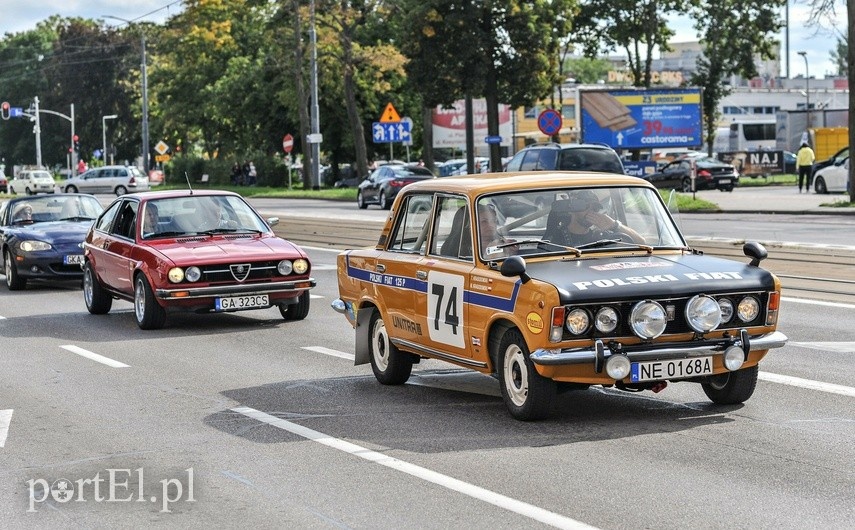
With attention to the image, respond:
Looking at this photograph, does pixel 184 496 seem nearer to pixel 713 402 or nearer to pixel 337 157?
pixel 713 402

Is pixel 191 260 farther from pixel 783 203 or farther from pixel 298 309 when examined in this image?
pixel 783 203

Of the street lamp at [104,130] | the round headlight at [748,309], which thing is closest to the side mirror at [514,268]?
the round headlight at [748,309]

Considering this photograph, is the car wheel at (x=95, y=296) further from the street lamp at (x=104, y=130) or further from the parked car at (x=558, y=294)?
the street lamp at (x=104, y=130)

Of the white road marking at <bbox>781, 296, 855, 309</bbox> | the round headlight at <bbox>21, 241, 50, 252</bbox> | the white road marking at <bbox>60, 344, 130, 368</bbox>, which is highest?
the round headlight at <bbox>21, 241, 50, 252</bbox>

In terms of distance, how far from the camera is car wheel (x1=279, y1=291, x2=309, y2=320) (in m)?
15.8

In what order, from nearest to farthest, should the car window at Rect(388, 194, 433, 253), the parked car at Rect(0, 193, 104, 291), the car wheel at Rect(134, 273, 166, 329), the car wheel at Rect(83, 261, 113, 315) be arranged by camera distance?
the car window at Rect(388, 194, 433, 253) < the car wheel at Rect(134, 273, 166, 329) < the car wheel at Rect(83, 261, 113, 315) < the parked car at Rect(0, 193, 104, 291)

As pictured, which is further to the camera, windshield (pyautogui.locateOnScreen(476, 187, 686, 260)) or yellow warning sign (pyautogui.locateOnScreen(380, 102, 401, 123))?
yellow warning sign (pyautogui.locateOnScreen(380, 102, 401, 123))

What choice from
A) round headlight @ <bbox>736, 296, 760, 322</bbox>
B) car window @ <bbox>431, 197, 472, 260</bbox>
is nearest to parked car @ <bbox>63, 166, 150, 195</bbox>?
car window @ <bbox>431, 197, 472, 260</bbox>

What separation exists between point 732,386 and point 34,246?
1391 centimetres

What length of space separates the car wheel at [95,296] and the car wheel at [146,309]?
1.73 metres

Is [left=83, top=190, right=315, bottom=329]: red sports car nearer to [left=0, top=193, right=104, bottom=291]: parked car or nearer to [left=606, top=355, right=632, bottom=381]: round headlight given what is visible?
[left=0, top=193, right=104, bottom=291]: parked car

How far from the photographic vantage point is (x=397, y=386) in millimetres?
10789

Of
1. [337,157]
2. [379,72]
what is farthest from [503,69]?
[337,157]

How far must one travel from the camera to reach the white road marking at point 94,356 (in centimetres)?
1259
